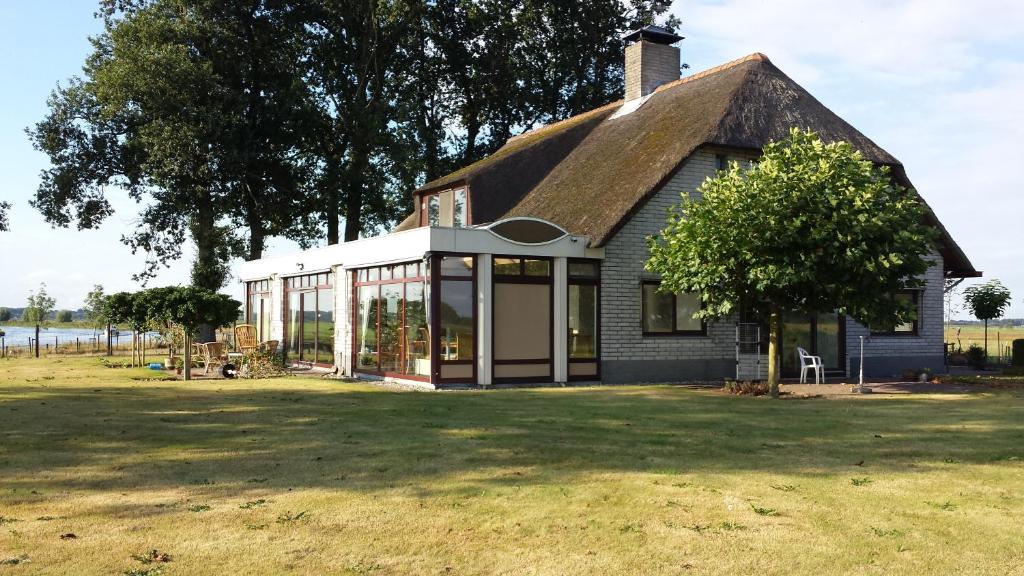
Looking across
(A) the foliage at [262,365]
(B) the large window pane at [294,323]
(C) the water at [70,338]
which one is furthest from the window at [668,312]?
(C) the water at [70,338]

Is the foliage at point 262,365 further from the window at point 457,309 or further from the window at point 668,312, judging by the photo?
the window at point 668,312

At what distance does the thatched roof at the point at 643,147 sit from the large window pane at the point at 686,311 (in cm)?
253

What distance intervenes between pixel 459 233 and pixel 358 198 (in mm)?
18376

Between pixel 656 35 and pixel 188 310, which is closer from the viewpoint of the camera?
pixel 188 310

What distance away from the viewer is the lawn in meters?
5.76

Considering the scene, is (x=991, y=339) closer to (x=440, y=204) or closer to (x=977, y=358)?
(x=977, y=358)

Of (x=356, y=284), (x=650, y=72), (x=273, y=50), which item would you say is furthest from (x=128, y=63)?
(x=650, y=72)

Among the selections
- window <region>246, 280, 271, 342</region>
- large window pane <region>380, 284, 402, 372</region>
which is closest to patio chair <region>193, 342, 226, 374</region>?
large window pane <region>380, 284, 402, 372</region>

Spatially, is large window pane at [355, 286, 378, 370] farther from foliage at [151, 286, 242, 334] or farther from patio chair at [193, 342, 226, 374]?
patio chair at [193, 342, 226, 374]

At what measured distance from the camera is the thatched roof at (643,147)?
66.1 ft

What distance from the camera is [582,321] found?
19234 mm

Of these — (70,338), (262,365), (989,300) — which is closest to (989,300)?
(989,300)

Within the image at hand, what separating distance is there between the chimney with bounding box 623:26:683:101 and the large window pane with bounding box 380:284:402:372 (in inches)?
438

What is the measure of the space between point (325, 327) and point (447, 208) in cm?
480
